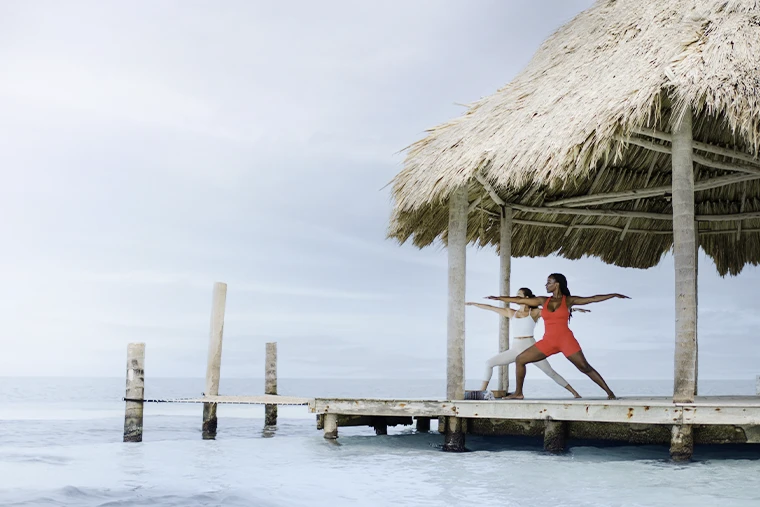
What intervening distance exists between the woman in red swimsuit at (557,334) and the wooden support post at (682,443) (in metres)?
1.48

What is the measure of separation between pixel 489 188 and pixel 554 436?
115 inches

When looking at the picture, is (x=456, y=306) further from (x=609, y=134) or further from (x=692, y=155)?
(x=692, y=155)

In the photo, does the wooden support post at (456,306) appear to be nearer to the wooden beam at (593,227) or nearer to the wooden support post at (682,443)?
the wooden support post at (682,443)

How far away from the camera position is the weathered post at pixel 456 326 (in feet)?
28.9

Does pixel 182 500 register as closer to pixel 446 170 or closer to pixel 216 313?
pixel 446 170

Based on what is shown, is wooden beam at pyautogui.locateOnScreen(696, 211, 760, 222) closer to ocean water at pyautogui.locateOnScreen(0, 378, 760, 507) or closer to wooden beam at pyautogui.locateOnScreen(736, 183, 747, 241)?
wooden beam at pyautogui.locateOnScreen(736, 183, 747, 241)

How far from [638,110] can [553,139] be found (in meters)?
1.01

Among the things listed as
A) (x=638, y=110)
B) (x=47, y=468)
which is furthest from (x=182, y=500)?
(x=638, y=110)

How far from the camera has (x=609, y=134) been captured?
733cm

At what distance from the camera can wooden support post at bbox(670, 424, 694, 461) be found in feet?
24.1

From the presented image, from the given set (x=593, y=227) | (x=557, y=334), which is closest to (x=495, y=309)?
(x=557, y=334)

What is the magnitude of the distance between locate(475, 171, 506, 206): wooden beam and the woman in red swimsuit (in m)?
1.30

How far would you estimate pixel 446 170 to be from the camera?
29.4 ft

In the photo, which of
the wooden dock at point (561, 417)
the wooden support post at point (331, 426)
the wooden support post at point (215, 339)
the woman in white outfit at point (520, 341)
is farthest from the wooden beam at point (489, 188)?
the wooden support post at point (215, 339)
